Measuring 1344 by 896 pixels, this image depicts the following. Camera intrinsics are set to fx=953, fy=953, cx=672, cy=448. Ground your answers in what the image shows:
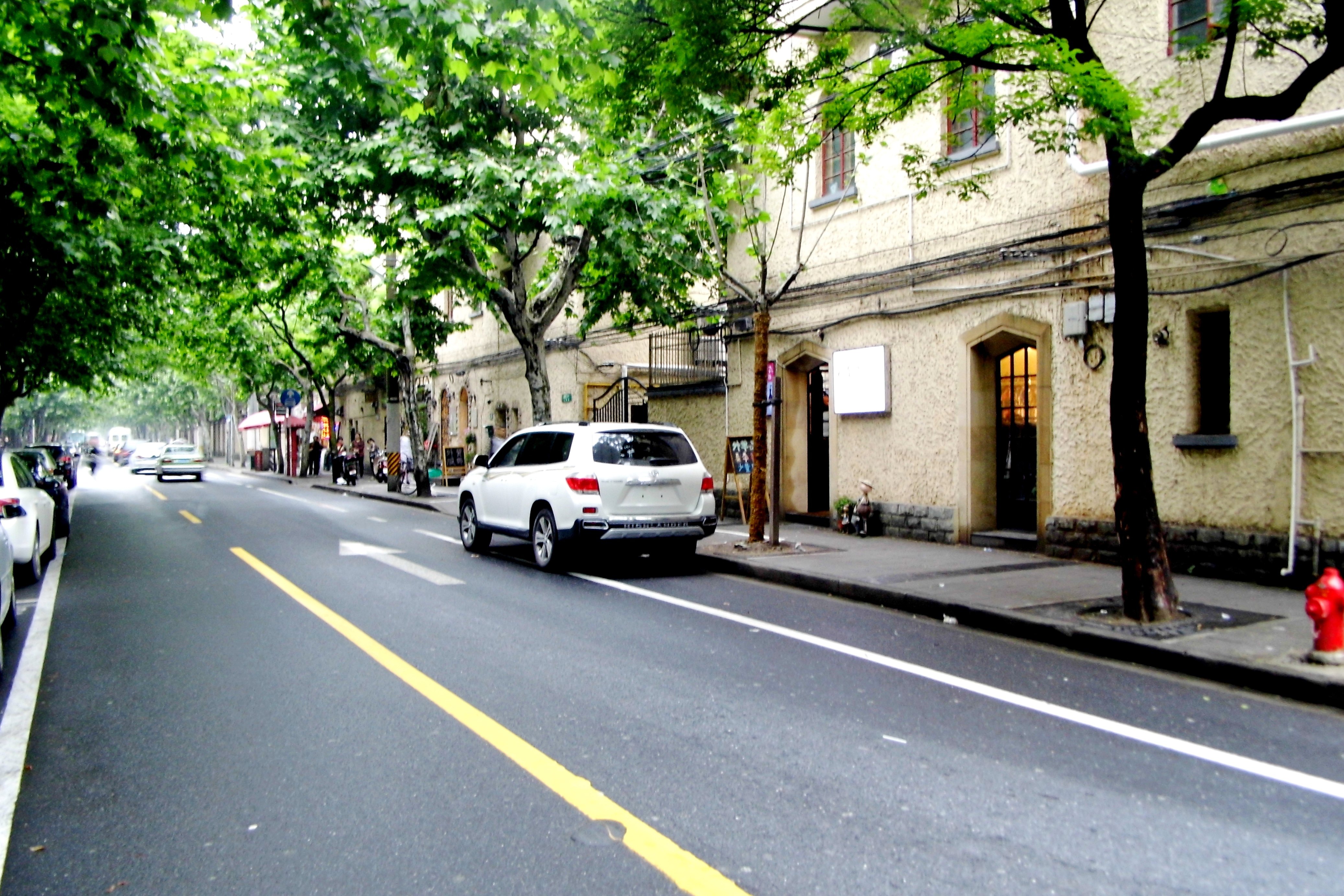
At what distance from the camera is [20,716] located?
5.33 meters

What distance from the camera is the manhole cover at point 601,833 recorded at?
359 centimetres

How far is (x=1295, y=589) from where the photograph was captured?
9.06 meters

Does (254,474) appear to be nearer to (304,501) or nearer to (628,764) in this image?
(304,501)

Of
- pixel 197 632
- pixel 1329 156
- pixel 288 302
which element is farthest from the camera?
pixel 288 302

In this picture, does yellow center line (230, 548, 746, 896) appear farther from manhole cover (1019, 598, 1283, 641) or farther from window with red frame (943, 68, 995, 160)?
window with red frame (943, 68, 995, 160)

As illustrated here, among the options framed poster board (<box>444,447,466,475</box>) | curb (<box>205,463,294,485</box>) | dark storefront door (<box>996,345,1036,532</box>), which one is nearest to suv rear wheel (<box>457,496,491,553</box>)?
dark storefront door (<box>996,345,1036,532</box>)

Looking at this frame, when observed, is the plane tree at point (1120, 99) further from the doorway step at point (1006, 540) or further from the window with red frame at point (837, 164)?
the window with red frame at point (837, 164)

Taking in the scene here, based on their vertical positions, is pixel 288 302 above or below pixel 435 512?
above

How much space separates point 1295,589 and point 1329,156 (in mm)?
4038

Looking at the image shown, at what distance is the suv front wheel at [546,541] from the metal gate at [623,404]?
8283 mm

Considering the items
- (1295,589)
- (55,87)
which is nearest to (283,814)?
(55,87)

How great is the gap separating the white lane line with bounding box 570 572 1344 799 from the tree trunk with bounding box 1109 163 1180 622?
226cm

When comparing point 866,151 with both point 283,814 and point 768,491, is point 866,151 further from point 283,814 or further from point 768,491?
point 283,814

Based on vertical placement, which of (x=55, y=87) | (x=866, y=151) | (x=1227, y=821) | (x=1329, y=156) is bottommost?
(x=1227, y=821)
